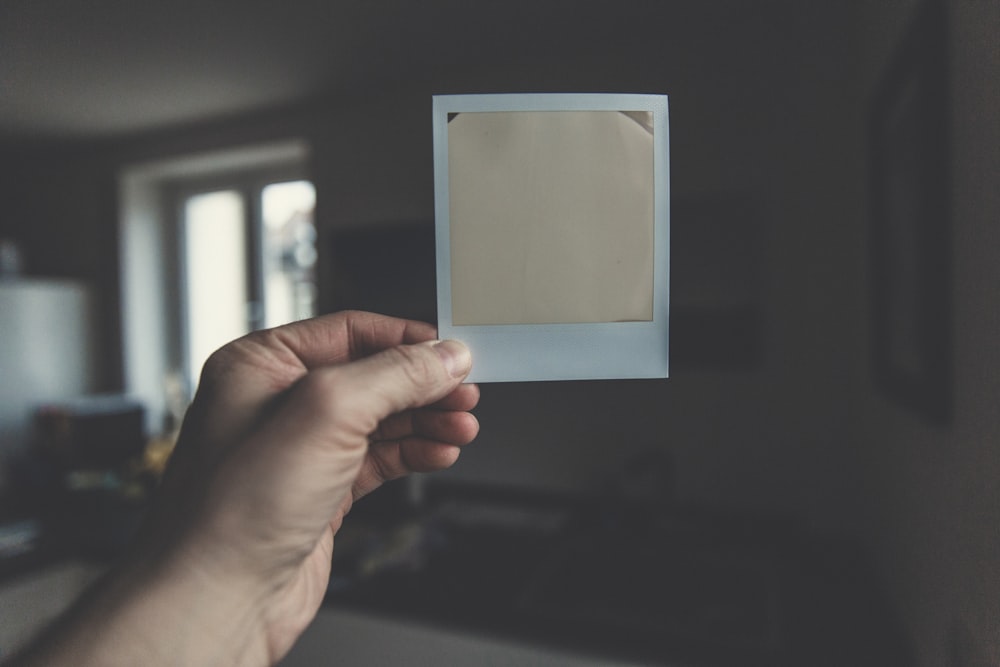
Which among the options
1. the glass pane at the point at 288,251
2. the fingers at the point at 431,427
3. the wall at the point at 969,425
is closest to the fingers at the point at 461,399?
the fingers at the point at 431,427

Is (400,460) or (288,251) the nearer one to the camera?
(400,460)

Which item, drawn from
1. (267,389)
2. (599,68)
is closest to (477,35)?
(599,68)

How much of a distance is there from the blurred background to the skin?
19.7 inches

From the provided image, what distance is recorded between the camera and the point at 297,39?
166cm

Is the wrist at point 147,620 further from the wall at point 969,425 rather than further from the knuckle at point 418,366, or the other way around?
the wall at point 969,425

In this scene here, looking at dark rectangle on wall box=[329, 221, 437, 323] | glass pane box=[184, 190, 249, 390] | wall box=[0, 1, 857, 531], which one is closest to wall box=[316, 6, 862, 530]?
wall box=[0, 1, 857, 531]

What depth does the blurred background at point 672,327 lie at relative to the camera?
60 cm

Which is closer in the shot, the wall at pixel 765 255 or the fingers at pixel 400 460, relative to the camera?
the fingers at pixel 400 460

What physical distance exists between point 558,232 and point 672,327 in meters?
1.13

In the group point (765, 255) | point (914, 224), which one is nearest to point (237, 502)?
point (914, 224)

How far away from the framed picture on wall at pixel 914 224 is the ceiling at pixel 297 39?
0.74 metres

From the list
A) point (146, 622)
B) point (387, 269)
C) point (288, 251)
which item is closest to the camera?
point (146, 622)

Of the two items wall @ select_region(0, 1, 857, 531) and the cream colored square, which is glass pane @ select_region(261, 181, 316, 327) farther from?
the cream colored square

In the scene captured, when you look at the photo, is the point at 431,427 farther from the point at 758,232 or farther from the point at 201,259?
the point at 201,259
